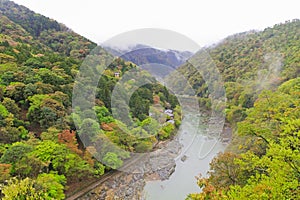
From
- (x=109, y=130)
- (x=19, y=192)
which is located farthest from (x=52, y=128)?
(x=19, y=192)

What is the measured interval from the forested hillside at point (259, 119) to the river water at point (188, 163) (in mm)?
1394

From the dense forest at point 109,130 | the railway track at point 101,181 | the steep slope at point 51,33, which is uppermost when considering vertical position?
the steep slope at point 51,33

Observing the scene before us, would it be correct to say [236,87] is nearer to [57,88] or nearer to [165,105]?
[165,105]

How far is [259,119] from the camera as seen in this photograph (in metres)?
16.5

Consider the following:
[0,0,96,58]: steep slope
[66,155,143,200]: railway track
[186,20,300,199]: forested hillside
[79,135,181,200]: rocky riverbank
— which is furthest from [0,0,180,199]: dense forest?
[0,0,96,58]: steep slope

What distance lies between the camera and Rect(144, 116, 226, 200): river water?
54.0 feet

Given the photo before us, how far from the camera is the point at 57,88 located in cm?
2114

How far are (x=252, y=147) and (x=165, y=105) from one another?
64.1 feet

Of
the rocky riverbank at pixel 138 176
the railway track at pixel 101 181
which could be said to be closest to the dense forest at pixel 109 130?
the railway track at pixel 101 181

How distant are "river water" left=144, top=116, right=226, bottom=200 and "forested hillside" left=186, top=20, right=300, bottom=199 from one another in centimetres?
139

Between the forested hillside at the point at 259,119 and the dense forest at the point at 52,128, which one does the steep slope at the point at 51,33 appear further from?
the forested hillside at the point at 259,119

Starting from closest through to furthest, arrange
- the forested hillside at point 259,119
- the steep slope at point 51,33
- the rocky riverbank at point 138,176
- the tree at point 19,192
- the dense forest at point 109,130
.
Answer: the forested hillside at point 259,119, the dense forest at point 109,130, the tree at point 19,192, the rocky riverbank at point 138,176, the steep slope at point 51,33

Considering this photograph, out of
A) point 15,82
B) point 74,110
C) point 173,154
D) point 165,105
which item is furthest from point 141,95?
point 15,82

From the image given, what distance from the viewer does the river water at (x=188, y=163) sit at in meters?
16.5
